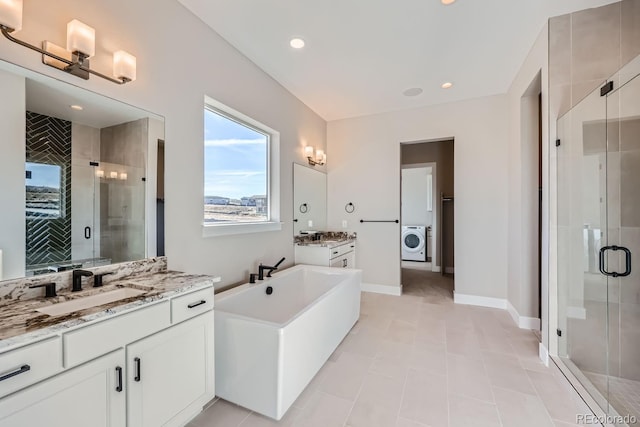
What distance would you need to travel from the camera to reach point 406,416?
5.47ft

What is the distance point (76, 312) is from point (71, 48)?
1286 mm

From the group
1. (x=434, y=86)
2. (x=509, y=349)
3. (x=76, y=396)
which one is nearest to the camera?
(x=76, y=396)

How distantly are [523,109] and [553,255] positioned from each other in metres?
1.68

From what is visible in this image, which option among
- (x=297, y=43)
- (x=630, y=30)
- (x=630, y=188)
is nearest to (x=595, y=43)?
(x=630, y=30)

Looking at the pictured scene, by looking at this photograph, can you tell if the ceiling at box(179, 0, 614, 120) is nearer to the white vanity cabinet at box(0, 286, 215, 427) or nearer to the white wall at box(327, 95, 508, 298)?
the white wall at box(327, 95, 508, 298)

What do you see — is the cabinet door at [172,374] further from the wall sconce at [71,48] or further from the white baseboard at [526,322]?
the white baseboard at [526,322]

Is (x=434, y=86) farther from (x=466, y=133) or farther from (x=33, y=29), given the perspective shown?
(x=33, y=29)

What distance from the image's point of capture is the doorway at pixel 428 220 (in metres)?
4.81

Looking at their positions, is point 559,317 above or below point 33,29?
below

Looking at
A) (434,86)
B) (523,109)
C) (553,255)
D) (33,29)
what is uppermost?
(434,86)

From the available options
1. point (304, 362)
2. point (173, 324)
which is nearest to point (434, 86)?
point (304, 362)

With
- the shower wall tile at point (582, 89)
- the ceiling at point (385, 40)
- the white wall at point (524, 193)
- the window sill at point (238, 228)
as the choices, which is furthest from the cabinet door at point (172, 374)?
the white wall at point (524, 193)

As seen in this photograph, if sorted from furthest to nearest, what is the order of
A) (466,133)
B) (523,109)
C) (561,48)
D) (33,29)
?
(466,133)
(523,109)
(561,48)
(33,29)

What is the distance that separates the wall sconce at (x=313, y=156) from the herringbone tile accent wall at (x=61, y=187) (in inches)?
104
